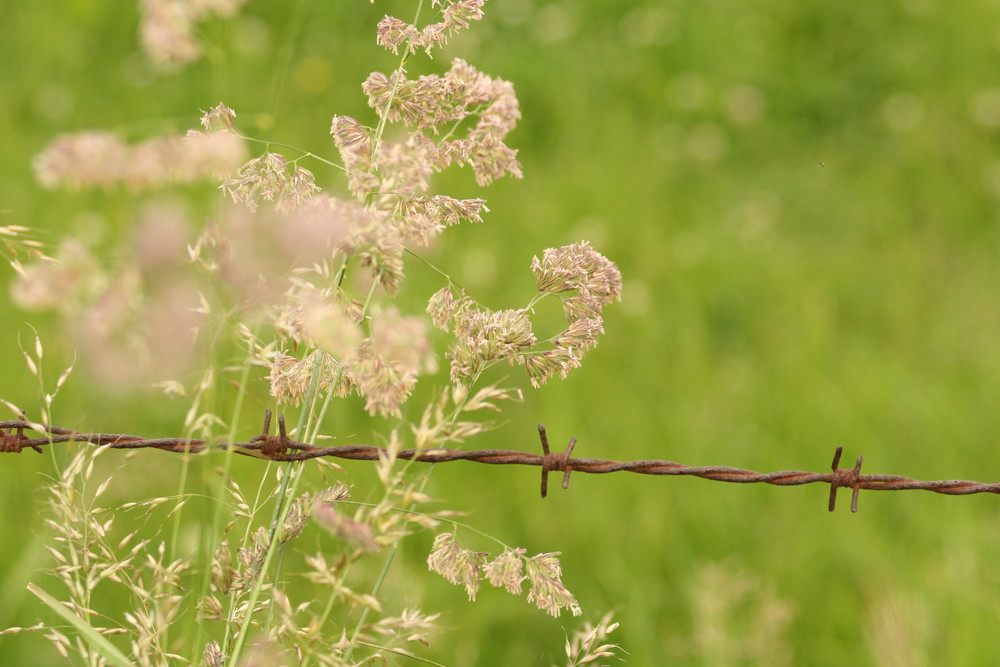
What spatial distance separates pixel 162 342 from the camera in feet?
3.06

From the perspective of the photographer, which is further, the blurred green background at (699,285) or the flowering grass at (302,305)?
the blurred green background at (699,285)

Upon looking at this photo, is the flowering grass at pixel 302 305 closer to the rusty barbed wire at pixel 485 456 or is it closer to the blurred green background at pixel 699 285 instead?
the rusty barbed wire at pixel 485 456

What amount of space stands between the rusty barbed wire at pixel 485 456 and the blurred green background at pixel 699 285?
10 cm

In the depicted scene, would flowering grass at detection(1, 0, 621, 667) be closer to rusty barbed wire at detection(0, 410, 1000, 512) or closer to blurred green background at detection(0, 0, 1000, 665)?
rusty barbed wire at detection(0, 410, 1000, 512)

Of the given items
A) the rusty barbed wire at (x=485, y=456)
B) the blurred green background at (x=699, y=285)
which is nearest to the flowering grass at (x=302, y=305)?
the rusty barbed wire at (x=485, y=456)

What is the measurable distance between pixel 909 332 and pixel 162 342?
4053mm

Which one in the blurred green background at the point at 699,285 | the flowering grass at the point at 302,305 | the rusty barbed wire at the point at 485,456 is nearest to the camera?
the flowering grass at the point at 302,305

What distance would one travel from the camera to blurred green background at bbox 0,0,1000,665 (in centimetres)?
291

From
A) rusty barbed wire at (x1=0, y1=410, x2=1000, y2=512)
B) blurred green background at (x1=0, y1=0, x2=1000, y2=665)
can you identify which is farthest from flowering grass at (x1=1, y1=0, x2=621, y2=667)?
blurred green background at (x1=0, y1=0, x2=1000, y2=665)

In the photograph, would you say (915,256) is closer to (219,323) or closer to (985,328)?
(985,328)

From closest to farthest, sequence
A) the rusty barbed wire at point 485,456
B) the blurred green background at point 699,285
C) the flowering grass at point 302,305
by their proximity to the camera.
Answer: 1. the flowering grass at point 302,305
2. the rusty barbed wire at point 485,456
3. the blurred green background at point 699,285

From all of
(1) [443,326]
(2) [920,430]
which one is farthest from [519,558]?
(2) [920,430]

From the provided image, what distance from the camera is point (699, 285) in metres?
4.45

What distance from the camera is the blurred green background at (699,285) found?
9.56ft
